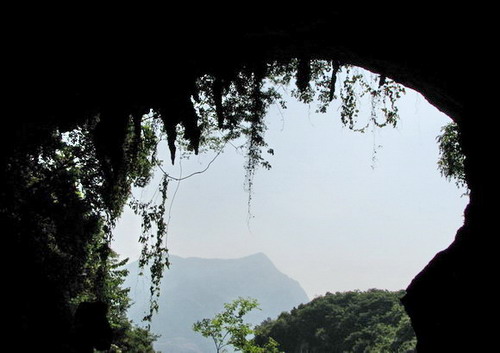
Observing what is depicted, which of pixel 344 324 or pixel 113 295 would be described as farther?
pixel 344 324

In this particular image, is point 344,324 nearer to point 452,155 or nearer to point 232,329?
point 232,329

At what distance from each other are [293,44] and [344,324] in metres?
65.1

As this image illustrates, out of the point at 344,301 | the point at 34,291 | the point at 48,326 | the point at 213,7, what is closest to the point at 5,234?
the point at 34,291

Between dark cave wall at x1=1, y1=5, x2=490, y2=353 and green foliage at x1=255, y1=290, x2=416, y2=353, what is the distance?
46.6m

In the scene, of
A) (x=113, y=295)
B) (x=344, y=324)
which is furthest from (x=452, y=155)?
(x=344, y=324)

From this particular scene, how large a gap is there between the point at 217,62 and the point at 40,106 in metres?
3.60

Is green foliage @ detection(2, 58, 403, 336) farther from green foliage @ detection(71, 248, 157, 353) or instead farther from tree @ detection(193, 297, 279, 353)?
tree @ detection(193, 297, 279, 353)

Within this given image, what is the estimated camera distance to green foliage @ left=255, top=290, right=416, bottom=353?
52.7 m

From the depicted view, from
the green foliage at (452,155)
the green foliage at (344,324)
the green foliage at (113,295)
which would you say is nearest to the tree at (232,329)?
the green foliage at (113,295)

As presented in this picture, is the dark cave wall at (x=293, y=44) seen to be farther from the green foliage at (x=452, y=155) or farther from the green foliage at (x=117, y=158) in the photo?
the green foliage at (x=452, y=155)

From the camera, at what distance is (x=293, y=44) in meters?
7.19

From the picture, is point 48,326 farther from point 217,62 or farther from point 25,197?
point 25,197

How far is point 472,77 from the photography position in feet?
18.9

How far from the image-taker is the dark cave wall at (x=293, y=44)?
5086mm
